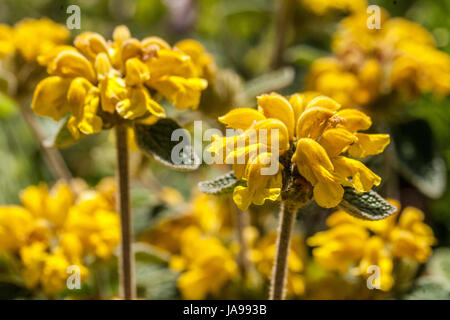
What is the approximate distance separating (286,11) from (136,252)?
0.68 m

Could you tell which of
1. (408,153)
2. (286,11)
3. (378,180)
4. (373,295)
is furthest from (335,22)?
(378,180)

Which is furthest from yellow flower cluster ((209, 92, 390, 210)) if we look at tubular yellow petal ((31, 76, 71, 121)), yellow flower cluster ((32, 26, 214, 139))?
tubular yellow petal ((31, 76, 71, 121))

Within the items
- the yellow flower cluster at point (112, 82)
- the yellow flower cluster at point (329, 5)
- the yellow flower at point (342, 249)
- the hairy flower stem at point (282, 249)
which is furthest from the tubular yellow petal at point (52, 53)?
the yellow flower cluster at point (329, 5)

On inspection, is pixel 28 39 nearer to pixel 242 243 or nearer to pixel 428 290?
pixel 242 243

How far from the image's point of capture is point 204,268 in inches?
32.9

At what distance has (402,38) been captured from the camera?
1.02 m

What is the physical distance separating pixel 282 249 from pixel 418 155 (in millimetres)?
498

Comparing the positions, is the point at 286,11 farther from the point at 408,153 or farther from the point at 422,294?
the point at 422,294

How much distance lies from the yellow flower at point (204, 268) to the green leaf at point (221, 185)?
266 millimetres

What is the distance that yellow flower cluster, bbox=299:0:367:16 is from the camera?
122 cm

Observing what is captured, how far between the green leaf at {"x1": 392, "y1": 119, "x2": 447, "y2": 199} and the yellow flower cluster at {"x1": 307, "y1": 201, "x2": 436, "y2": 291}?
0.53 feet

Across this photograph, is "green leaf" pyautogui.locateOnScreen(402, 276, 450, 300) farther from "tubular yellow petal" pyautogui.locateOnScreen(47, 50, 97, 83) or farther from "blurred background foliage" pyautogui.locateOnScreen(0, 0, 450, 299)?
"tubular yellow petal" pyautogui.locateOnScreen(47, 50, 97, 83)

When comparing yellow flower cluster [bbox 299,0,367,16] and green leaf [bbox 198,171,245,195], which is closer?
green leaf [bbox 198,171,245,195]

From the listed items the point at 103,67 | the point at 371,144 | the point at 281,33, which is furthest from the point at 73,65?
the point at 281,33
